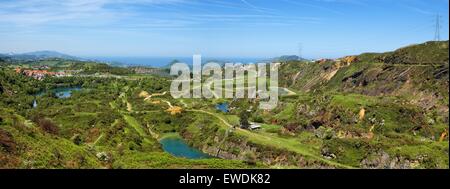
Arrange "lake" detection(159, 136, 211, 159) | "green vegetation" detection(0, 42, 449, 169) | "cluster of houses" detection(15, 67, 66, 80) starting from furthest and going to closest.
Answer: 1. "cluster of houses" detection(15, 67, 66, 80)
2. "lake" detection(159, 136, 211, 159)
3. "green vegetation" detection(0, 42, 449, 169)

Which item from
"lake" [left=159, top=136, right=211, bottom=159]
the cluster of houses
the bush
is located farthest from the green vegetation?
the cluster of houses

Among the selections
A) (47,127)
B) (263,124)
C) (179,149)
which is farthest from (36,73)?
(47,127)

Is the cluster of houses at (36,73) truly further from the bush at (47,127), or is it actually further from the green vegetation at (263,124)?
Answer: the bush at (47,127)

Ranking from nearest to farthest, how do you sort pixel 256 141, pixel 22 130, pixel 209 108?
pixel 22 130, pixel 256 141, pixel 209 108

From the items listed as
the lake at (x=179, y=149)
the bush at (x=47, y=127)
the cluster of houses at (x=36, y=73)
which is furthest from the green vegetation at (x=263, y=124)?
the cluster of houses at (x=36, y=73)

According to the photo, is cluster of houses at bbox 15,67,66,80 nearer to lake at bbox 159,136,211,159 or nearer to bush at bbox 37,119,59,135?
lake at bbox 159,136,211,159

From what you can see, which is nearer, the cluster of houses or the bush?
the bush

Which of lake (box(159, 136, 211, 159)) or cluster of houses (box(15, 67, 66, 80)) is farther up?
cluster of houses (box(15, 67, 66, 80))
